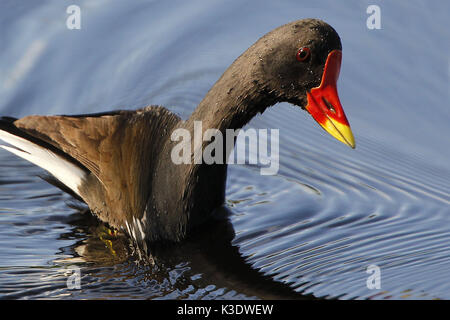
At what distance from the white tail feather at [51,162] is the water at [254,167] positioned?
0.55 feet

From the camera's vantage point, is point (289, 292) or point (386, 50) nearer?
point (289, 292)

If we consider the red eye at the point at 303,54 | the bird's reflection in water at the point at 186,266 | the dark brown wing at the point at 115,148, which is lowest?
the bird's reflection in water at the point at 186,266

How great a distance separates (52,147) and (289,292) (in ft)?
5.56

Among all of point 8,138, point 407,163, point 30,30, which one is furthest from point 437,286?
point 30,30

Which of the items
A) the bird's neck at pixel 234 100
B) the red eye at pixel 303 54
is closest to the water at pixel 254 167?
the bird's neck at pixel 234 100

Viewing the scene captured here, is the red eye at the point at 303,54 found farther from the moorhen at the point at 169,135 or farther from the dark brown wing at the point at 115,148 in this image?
the dark brown wing at the point at 115,148

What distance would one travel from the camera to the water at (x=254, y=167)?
13.1ft

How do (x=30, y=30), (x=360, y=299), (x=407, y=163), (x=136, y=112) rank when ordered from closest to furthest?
(x=360, y=299), (x=136, y=112), (x=407, y=163), (x=30, y=30)

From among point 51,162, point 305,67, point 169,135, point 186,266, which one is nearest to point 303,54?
point 305,67

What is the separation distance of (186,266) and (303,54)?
3.84 ft

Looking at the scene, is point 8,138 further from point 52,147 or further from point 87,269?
point 87,269

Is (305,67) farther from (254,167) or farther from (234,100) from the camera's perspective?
(254,167)

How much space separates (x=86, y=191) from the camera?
188 inches

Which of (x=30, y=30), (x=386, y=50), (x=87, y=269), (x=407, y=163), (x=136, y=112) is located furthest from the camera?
(x=30, y=30)
